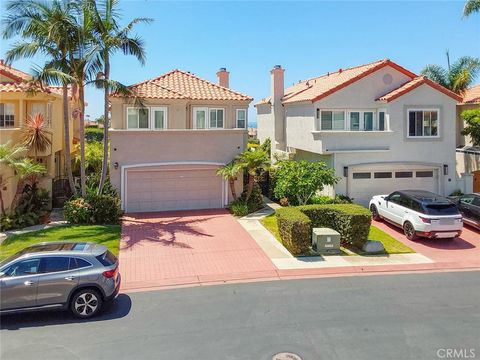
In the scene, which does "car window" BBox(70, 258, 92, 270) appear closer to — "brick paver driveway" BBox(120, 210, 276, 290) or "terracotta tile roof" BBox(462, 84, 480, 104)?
"brick paver driveway" BBox(120, 210, 276, 290)

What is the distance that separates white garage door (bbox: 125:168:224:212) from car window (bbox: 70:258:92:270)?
38.4ft

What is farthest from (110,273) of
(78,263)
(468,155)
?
(468,155)

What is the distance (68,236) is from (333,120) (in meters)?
14.4

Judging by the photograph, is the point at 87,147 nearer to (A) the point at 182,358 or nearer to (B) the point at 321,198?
(B) the point at 321,198

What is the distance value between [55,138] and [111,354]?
18167 mm

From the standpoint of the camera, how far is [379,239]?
54.7ft

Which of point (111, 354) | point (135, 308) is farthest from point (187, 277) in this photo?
point (111, 354)

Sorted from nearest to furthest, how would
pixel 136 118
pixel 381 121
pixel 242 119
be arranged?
pixel 136 118
pixel 381 121
pixel 242 119

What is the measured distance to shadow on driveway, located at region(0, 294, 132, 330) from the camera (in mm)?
9430

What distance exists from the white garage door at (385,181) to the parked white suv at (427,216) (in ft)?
13.5

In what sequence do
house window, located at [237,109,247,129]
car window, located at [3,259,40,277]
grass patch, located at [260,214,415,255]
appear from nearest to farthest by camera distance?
car window, located at [3,259,40,277]
grass patch, located at [260,214,415,255]
house window, located at [237,109,247,129]

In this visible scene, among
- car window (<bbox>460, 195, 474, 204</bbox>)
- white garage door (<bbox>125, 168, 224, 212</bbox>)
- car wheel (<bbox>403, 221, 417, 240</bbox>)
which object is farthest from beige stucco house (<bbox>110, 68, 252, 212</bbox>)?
car window (<bbox>460, 195, 474, 204</bbox>)

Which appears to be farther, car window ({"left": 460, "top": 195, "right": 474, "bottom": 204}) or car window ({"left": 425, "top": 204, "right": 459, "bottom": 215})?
car window ({"left": 460, "top": 195, "right": 474, "bottom": 204})

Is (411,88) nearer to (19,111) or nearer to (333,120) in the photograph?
(333,120)
